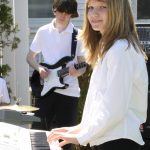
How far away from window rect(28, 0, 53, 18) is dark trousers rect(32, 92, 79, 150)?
5249 mm

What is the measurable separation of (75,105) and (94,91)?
7.96 feet

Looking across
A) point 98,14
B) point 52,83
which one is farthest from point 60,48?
point 98,14

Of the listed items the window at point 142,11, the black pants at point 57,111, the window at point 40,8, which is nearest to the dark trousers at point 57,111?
the black pants at point 57,111

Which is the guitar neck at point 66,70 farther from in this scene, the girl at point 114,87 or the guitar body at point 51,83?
the girl at point 114,87

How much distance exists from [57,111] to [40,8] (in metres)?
5.47

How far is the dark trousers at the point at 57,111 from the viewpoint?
4680 mm

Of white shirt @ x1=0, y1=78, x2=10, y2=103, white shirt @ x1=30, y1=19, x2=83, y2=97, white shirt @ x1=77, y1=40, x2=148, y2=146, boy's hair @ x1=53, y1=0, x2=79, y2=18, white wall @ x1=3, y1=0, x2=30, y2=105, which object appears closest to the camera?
white shirt @ x1=77, y1=40, x2=148, y2=146

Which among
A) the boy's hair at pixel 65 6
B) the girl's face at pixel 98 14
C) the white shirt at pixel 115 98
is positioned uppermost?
the girl's face at pixel 98 14

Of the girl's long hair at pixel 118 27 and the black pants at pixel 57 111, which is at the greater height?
the girl's long hair at pixel 118 27

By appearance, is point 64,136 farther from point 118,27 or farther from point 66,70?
point 66,70

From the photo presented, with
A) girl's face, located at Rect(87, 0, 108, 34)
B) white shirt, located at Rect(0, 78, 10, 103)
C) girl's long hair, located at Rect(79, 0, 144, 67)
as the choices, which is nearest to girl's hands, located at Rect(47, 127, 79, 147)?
girl's long hair, located at Rect(79, 0, 144, 67)

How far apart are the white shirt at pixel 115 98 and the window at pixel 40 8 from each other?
759cm

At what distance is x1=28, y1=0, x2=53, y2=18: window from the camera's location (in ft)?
32.2

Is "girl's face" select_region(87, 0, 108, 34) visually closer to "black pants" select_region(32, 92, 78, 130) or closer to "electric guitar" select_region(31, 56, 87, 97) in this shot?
"electric guitar" select_region(31, 56, 87, 97)
